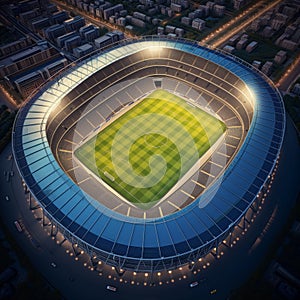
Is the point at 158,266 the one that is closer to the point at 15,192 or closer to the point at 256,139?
the point at 256,139

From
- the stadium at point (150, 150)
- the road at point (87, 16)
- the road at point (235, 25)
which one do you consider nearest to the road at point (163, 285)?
the stadium at point (150, 150)

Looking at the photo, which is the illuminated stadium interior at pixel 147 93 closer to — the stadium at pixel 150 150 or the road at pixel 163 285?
the stadium at pixel 150 150

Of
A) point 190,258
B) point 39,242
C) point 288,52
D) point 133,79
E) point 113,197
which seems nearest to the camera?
point 190,258

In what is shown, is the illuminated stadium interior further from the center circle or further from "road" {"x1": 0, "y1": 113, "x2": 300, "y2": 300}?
"road" {"x1": 0, "y1": 113, "x2": 300, "y2": 300}

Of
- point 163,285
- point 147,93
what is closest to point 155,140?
point 147,93

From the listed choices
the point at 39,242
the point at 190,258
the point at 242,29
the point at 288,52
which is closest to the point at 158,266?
the point at 190,258

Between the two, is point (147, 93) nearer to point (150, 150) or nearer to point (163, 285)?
point (150, 150)
